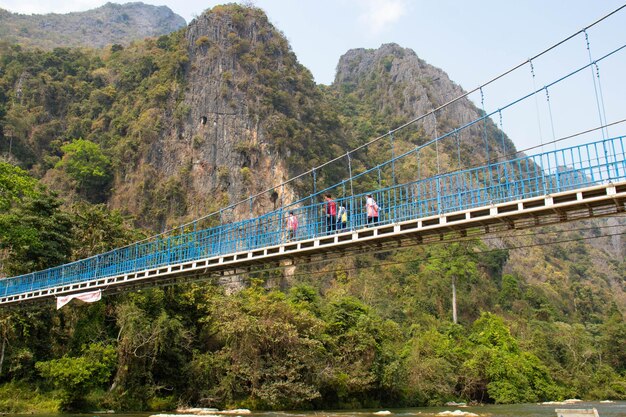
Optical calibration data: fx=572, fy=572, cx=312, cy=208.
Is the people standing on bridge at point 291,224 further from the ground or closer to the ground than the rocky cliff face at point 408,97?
closer to the ground

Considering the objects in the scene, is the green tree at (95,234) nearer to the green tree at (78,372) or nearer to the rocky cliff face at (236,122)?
the green tree at (78,372)

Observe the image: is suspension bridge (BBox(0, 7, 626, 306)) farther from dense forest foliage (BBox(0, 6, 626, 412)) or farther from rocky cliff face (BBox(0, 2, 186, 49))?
rocky cliff face (BBox(0, 2, 186, 49))

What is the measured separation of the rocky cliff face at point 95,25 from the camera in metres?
102

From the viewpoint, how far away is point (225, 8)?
4972cm

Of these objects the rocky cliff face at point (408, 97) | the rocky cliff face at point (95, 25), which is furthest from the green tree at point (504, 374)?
the rocky cliff face at point (95, 25)

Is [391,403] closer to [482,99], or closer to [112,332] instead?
[112,332]

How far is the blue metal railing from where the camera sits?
10.1m

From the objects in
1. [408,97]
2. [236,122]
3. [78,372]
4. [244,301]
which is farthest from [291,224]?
[408,97]

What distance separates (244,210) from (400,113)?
4052cm

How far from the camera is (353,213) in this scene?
13461mm

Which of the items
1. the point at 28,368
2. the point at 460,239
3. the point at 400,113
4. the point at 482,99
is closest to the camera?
the point at 460,239

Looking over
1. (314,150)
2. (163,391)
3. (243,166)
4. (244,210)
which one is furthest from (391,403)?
(314,150)

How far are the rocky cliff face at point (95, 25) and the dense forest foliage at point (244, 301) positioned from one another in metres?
51.9

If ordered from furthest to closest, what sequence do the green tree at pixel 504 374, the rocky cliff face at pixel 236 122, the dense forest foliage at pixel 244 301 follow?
the rocky cliff face at pixel 236 122 → the green tree at pixel 504 374 → the dense forest foliage at pixel 244 301
